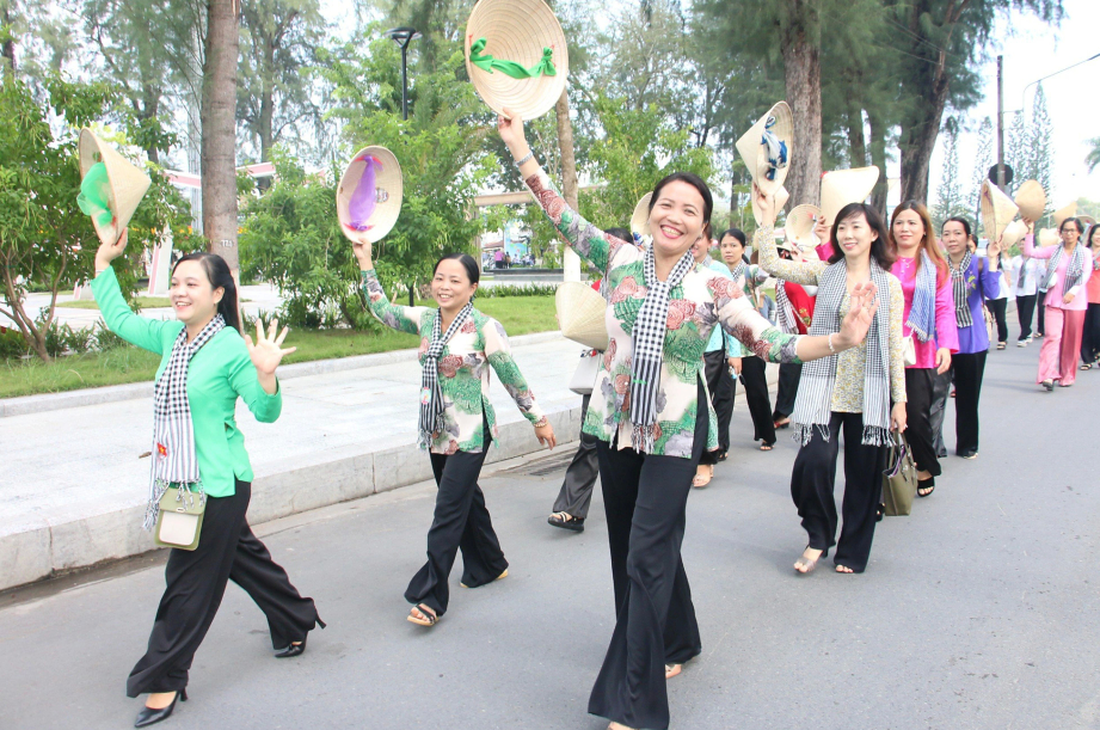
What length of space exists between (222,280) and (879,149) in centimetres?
2301

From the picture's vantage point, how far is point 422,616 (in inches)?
148

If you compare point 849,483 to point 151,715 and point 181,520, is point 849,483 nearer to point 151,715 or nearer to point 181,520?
point 181,520

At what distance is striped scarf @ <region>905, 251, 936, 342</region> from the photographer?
5.26 meters

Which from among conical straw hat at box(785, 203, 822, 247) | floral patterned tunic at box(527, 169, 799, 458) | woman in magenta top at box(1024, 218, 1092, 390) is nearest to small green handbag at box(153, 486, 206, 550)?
floral patterned tunic at box(527, 169, 799, 458)

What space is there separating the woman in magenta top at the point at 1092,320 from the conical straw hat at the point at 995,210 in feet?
15.4

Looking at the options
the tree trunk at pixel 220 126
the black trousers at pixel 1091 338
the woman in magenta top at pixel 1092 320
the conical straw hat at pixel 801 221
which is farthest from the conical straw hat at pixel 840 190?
the black trousers at pixel 1091 338

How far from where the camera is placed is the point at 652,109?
1997cm

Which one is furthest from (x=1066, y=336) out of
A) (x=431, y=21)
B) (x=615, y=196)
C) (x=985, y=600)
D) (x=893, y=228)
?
(x=431, y=21)

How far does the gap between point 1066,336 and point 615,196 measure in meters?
11.6

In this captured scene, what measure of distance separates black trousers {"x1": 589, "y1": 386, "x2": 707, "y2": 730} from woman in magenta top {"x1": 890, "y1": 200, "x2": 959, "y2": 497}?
8.66 feet

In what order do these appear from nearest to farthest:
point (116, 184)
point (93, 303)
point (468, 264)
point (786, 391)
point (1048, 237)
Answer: point (116, 184) → point (468, 264) → point (786, 391) → point (1048, 237) → point (93, 303)

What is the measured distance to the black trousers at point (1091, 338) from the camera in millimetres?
11625

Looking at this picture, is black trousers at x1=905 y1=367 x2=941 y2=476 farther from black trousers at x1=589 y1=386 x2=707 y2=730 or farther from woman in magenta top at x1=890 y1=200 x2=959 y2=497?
black trousers at x1=589 y1=386 x2=707 y2=730

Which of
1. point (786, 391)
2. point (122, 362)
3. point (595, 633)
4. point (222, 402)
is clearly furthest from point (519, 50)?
point (122, 362)
